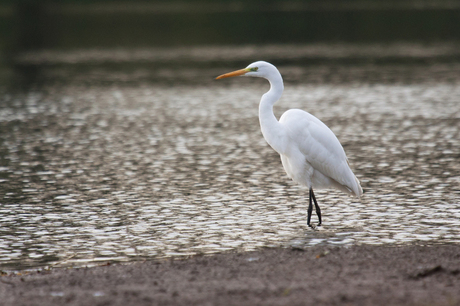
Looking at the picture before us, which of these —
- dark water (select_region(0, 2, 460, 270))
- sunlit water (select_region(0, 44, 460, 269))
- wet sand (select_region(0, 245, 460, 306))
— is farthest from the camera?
dark water (select_region(0, 2, 460, 270))

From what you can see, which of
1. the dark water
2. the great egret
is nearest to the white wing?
the great egret

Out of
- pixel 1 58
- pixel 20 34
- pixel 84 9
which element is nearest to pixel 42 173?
pixel 1 58

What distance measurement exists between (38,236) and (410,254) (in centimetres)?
493

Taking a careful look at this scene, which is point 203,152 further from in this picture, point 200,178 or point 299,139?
point 299,139

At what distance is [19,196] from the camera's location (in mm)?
11523

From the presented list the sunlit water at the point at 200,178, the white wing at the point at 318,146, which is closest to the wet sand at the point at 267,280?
the sunlit water at the point at 200,178

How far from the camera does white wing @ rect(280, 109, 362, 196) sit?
962 centimetres

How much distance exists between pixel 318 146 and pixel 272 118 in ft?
2.55

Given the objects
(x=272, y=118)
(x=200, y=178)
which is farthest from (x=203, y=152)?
(x=272, y=118)

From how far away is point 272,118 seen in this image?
9.59 metres

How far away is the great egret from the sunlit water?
0.74 meters

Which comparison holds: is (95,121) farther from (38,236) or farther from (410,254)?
(410,254)

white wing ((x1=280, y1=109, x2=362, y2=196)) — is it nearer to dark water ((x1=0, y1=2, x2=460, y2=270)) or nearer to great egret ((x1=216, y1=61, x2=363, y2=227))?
great egret ((x1=216, y1=61, x2=363, y2=227))

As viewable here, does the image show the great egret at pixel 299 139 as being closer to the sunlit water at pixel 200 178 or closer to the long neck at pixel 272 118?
the long neck at pixel 272 118
